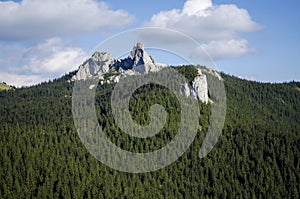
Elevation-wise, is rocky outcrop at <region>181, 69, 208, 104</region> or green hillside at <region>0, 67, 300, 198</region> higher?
rocky outcrop at <region>181, 69, 208, 104</region>

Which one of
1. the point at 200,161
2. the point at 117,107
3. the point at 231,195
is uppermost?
the point at 117,107

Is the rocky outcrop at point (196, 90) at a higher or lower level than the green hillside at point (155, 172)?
higher

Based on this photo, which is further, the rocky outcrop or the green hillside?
the rocky outcrop

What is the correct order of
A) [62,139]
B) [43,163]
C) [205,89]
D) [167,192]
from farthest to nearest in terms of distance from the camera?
1. [205,89]
2. [62,139]
3. [167,192]
4. [43,163]

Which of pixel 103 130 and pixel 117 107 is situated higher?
pixel 117 107

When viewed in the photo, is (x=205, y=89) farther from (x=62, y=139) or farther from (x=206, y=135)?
(x=62, y=139)

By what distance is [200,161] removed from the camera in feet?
491

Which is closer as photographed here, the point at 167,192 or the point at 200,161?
the point at 167,192

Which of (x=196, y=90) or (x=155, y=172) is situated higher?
(x=196, y=90)

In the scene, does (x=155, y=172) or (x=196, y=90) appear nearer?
(x=155, y=172)

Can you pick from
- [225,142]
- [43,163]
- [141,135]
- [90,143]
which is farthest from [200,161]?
[43,163]

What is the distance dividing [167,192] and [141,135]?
119 ft

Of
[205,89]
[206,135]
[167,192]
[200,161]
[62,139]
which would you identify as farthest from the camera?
[205,89]

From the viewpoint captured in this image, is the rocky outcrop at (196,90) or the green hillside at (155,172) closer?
the green hillside at (155,172)
